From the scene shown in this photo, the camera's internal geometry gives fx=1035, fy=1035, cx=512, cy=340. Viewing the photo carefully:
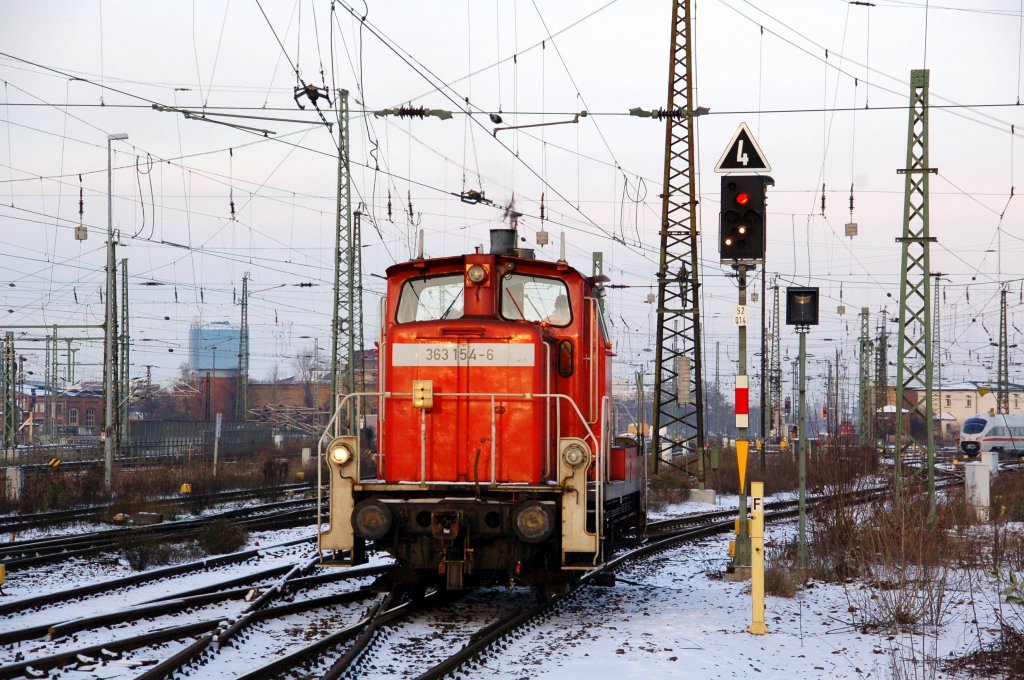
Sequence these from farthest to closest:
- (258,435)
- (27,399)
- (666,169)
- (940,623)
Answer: (27,399)
(258,435)
(666,169)
(940,623)

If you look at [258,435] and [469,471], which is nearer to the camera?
[469,471]

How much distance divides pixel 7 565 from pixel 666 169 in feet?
51.5

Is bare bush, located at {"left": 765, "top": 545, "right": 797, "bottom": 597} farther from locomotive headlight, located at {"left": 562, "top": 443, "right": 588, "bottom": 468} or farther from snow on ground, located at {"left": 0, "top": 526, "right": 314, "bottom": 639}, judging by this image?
snow on ground, located at {"left": 0, "top": 526, "right": 314, "bottom": 639}

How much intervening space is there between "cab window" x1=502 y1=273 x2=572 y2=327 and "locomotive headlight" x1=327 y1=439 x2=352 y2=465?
205 cm

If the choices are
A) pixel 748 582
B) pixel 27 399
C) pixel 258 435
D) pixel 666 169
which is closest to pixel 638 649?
pixel 748 582

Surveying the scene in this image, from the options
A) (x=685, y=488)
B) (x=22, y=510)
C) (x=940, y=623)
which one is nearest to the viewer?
(x=940, y=623)

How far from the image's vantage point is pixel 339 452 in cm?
1003

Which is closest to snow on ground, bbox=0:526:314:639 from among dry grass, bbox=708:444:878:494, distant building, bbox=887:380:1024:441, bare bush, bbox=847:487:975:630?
dry grass, bbox=708:444:878:494

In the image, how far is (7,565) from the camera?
1379 centimetres

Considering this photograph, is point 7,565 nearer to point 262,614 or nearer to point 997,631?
point 262,614

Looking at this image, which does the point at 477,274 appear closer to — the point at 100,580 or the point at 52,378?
the point at 100,580

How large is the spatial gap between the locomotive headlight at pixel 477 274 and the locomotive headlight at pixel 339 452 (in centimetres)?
205

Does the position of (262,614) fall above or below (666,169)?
below

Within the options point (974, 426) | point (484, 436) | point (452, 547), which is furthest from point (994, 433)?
point (452, 547)
